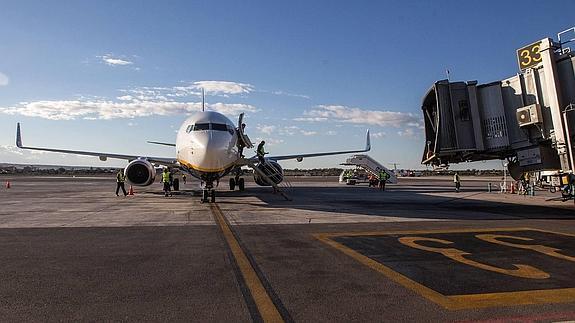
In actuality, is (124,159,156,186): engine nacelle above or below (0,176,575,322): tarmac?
above

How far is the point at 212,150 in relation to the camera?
17344 millimetres

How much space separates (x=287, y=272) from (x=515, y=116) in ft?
37.6

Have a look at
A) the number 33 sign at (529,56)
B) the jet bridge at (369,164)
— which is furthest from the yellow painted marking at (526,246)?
the jet bridge at (369,164)

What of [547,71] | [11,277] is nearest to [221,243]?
[11,277]

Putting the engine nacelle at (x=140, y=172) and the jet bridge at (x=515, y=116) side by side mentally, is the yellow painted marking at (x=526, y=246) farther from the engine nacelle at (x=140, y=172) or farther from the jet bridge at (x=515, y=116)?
the engine nacelle at (x=140, y=172)

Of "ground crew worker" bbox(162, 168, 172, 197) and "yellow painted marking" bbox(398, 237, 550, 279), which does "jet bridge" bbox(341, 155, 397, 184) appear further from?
"yellow painted marking" bbox(398, 237, 550, 279)

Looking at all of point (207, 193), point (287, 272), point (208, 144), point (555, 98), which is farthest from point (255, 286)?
point (207, 193)

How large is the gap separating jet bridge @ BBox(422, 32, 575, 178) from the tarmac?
303 centimetres

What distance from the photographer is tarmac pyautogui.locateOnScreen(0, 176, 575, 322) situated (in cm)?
438

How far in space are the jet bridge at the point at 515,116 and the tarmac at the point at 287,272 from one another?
3031 millimetres

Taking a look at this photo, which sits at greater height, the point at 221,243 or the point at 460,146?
the point at 460,146

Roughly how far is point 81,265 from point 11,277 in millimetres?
944

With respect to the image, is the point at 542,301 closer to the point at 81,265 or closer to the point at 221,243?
the point at 221,243

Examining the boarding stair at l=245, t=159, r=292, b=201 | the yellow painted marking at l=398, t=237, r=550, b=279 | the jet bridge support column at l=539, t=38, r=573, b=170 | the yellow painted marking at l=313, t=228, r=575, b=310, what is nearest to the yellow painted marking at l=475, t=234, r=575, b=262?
the yellow painted marking at l=398, t=237, r=550, b=279
